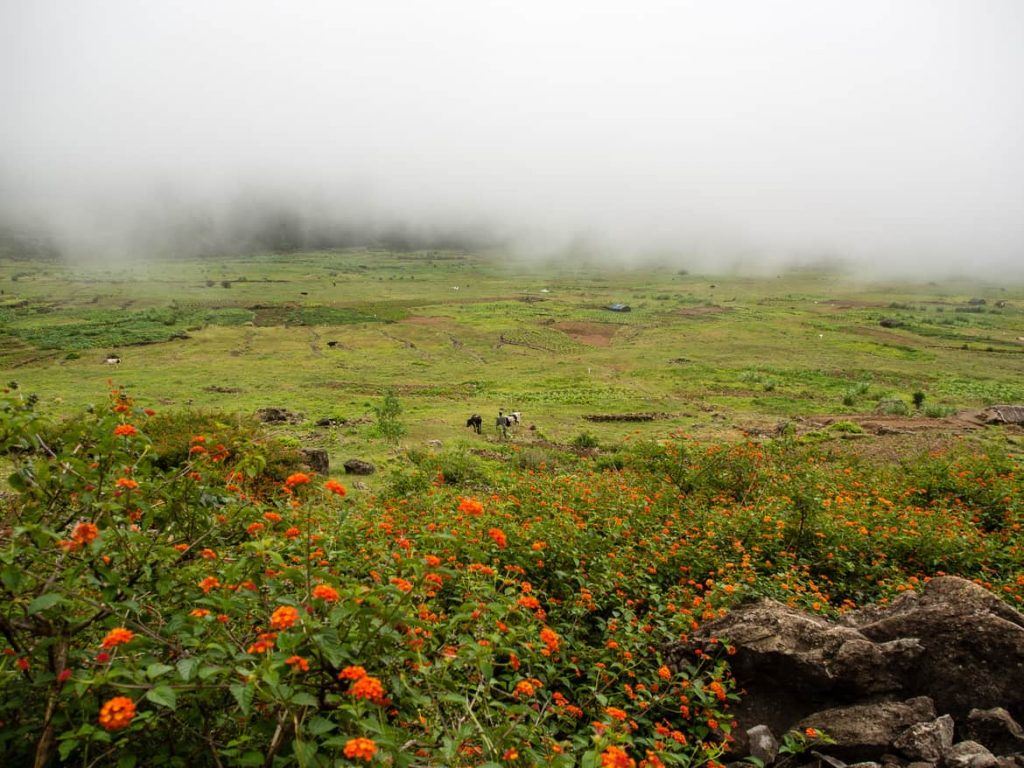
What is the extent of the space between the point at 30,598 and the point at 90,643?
0.61 m

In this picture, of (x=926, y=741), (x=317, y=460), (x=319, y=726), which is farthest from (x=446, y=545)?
(x=317, y=460)

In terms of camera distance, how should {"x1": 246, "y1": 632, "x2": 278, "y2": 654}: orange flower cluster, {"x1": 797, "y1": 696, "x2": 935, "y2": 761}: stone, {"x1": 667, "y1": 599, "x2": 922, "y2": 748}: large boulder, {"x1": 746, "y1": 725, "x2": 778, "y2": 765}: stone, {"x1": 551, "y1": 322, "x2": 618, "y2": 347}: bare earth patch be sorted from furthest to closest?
{"x1": 551, "y1": 322, "x2": 618, "y2": 347}: bare earth patch
{"x1": 667, "y1": 599, "x2": 922, "y2": 748}: large boulder
{"x1": 746, "y1": 725, "x2": 778, "y2": 765}: stone
{"x1": 797, "y1": 696, "x2": 935, "y2": 761}: stone
{"x1": 246, "y1": 632, "x2": 278, "y2": 654}: orange flower cluster

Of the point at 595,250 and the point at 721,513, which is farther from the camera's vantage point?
the point at 595,250

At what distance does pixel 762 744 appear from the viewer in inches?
181

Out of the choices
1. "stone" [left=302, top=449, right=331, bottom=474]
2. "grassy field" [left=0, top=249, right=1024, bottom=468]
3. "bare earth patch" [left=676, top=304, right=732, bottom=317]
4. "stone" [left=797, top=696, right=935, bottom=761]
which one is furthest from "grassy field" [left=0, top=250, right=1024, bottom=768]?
"bare earth patch" [left=676, top=304, right=732, bottom=317]

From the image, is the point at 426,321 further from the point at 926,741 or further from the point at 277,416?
the point at 926,741

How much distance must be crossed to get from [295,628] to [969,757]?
4888mm

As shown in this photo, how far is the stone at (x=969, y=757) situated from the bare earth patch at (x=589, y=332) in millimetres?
49194

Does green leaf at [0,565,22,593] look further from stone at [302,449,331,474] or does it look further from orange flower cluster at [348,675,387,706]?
stone at [302,449,331,474]

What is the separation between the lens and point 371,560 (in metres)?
5.02

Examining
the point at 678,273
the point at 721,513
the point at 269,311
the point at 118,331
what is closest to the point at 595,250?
the point at 678,273

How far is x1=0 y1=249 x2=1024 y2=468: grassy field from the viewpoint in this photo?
2984 cm

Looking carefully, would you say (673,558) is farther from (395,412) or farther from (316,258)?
(316,258)

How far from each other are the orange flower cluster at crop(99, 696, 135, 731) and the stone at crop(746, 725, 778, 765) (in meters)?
4.60
